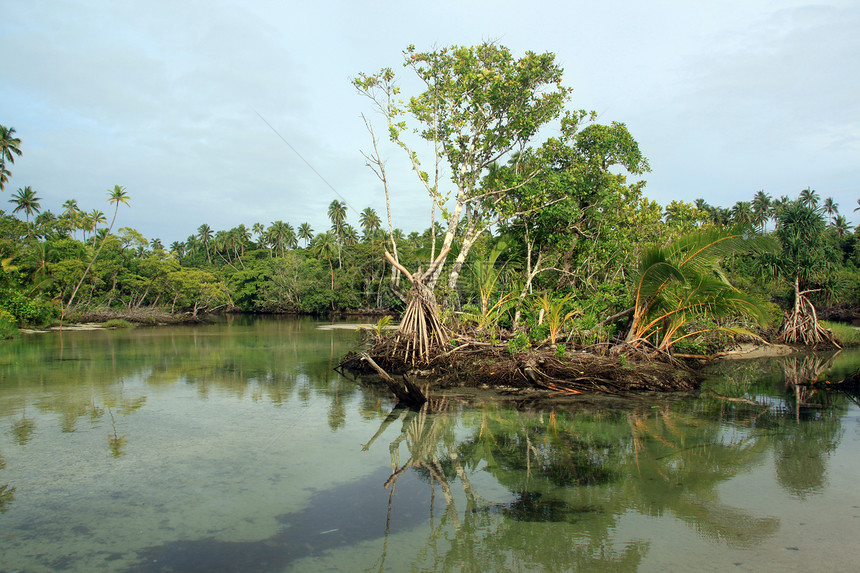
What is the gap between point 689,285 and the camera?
1169 centimetres

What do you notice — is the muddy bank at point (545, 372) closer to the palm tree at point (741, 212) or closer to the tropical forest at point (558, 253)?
the tropical forest at point (558, 253)

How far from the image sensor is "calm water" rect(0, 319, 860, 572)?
405 cm

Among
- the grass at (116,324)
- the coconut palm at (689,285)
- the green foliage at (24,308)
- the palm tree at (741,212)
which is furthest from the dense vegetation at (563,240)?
the palm tree at (741,212)

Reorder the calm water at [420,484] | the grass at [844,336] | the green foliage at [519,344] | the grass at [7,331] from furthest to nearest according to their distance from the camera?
1. the grass at [7,331]
2. the grass at [844,336]
3. the green foliage at [519,344]
4. the calm water at [420,484]

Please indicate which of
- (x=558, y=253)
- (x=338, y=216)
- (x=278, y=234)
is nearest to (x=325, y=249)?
(x=338, y=216)

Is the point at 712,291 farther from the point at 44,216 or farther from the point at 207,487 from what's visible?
the point at 44,216

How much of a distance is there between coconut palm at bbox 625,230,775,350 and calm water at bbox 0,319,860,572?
2.38 m

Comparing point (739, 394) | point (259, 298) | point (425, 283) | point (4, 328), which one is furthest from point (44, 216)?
point (739, 394)

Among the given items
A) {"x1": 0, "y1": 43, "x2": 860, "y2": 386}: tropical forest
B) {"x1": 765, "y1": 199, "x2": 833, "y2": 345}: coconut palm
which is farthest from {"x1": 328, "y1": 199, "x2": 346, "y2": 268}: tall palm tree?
{"x1": 765, "y1": 199, "x2": 833, "y2": 345}: coconut palm

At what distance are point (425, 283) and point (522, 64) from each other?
6.56 metres

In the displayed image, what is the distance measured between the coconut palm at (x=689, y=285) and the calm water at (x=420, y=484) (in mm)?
2378

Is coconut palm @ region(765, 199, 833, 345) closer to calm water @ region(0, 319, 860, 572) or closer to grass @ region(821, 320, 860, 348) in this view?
grass @ region(821, 320, 860, 348)

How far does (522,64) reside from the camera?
1473 centimetres

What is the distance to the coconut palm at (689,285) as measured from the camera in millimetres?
11328
